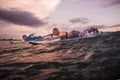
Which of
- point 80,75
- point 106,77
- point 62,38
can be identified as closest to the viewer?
point 106,77

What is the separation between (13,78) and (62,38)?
709 inches


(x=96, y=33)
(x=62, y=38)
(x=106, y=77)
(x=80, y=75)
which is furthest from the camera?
(x=96, y=33)

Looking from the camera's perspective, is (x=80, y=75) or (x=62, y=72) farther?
(x=62, y=72)

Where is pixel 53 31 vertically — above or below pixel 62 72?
above

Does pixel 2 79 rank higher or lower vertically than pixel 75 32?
lower


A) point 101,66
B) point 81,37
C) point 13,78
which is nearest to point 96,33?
point 81,37

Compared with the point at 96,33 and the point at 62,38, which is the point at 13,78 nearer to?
the point at 62,38

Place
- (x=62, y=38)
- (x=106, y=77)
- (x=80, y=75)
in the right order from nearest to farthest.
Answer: (x=106, y=77) < (x=80, y=75) < (x=62, y=38)

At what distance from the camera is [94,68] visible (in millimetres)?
8117

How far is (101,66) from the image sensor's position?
→ 830 centimetres

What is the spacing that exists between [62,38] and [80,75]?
1806 centimetres

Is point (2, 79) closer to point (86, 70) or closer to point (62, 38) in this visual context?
point (86, 70)

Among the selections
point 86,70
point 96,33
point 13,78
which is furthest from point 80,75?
point 96,33

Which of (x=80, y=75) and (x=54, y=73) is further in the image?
(x=54, y=73)
